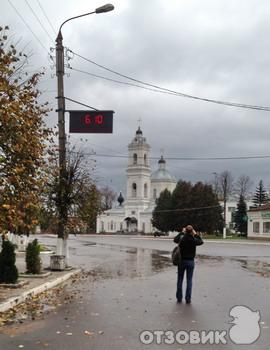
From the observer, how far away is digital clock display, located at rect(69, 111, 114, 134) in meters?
17.7

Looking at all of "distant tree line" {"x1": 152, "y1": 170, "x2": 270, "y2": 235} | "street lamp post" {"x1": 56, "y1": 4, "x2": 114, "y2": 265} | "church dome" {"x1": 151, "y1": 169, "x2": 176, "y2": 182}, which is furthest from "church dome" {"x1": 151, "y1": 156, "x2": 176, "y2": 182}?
"street lamp post" {"x1": 56, "y1": 4, "x2": 114, "y2": 265}

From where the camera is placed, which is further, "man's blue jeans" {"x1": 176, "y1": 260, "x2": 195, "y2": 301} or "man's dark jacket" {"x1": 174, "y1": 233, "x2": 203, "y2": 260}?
"man's dark jacket" {"x1": 174, "y1": 233, "x2": 203, "y2": 260}

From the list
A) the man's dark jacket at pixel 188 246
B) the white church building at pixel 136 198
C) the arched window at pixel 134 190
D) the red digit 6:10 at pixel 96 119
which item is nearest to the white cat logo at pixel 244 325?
the man's dark jacket at pixel 188 246

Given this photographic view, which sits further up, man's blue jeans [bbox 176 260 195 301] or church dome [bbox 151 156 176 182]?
church dome [bbox 151 156 176 182]

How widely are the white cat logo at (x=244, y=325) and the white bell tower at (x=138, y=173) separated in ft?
350

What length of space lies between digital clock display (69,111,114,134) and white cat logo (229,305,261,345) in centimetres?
837

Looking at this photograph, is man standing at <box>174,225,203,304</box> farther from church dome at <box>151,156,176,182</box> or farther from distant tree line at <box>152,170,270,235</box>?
church dome at <box>151,156,176,182</box>

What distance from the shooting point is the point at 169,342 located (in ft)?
25.8

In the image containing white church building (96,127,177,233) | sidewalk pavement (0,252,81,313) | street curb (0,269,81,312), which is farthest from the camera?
white church building (96,127,177,233)

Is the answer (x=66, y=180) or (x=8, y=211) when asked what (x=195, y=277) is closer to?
(x=66, y=180)

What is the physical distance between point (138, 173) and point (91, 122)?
99.9 meters

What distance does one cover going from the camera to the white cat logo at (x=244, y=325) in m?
8.10

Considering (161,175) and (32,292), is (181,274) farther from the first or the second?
(161,175)

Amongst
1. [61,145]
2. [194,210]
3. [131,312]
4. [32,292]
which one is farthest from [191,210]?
[131,312]
